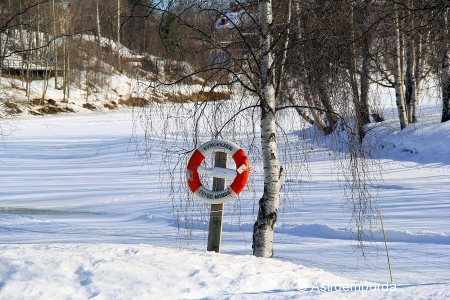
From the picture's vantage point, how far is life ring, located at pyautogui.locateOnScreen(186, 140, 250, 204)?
5.12 meters

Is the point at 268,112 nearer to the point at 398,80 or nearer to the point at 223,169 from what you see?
the point at 223,169

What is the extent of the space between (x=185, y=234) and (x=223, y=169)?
3029 mm

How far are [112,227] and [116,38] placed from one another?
4157 millimetres

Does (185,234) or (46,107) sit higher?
(46,107)

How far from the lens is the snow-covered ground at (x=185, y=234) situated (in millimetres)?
3648

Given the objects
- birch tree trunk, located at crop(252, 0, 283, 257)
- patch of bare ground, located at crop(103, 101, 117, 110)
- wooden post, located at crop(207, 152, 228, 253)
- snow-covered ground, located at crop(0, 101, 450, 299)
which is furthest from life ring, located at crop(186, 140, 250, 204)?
patch of bare ground, located at crop(103, 101, 117, 110)

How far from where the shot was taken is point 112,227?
866cm

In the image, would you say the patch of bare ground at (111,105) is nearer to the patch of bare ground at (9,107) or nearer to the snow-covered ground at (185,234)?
the patch of bare ground at (9,107)

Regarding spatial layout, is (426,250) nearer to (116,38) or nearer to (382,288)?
(382,288)

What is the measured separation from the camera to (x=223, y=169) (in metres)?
5.14

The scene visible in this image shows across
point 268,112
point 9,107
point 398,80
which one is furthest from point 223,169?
point 398,80

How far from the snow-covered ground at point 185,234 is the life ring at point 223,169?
0.68 meters

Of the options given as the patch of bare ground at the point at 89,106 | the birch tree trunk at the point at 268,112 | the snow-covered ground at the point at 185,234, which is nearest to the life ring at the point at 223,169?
the birch tree trunk at the point at 268,112

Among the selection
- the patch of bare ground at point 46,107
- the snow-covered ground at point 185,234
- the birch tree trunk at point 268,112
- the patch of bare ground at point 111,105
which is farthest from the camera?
the patch of bare ground at point 111,105
